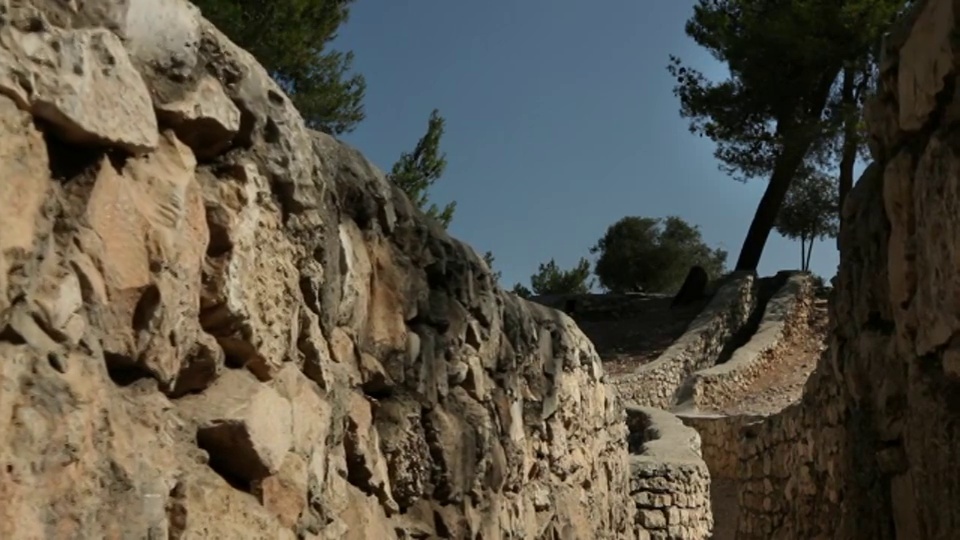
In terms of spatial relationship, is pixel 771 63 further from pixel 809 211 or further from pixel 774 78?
pixel 809 211

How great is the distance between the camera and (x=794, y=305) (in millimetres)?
17984

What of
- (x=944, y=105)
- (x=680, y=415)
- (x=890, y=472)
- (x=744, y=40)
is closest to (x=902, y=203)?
(x=944, y=105)

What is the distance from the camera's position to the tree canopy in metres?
18.9

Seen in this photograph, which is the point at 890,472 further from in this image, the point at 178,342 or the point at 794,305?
the point at 794,305

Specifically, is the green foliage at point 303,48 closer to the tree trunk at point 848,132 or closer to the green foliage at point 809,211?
the tree trunk at point 848,132

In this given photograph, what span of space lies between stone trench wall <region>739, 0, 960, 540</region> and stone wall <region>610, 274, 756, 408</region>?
10.1 metres

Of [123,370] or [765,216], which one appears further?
[765,216]

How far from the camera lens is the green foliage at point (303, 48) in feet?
36.5

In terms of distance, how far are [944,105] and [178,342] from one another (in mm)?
2053

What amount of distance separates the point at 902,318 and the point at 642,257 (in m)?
25.1

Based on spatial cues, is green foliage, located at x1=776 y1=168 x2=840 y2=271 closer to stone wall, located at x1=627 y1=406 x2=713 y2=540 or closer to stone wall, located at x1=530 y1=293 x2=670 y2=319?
stone wall, located at x1=530 y1=293 x2=670 y2=319

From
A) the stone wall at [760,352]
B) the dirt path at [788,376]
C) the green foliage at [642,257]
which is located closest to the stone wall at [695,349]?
the stone wall at [760,352]

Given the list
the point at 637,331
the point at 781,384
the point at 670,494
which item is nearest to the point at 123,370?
the point at 670,494

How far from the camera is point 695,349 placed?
55.0 ft
